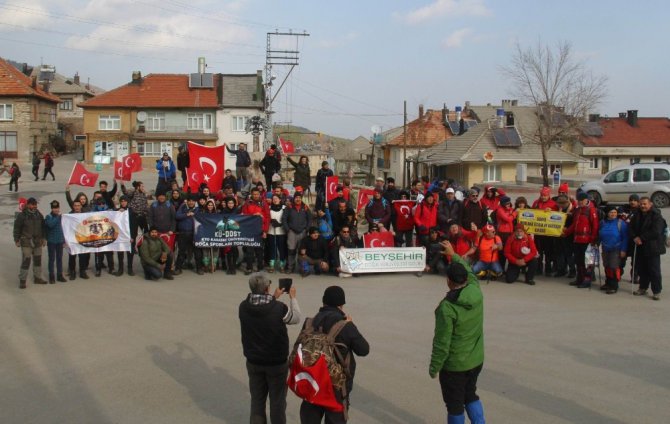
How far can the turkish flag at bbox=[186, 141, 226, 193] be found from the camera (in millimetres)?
18094

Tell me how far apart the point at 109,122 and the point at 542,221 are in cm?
5484

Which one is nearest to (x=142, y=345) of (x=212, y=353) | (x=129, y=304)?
(x=212, y=353)

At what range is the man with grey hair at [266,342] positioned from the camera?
20.0ft

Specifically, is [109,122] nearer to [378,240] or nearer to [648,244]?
[378,240]

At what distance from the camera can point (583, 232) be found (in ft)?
44.5

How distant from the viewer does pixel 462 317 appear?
5816 mm

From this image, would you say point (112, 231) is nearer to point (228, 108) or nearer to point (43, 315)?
point (43, 315)

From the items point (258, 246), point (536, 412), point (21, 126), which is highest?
point (21, 126)

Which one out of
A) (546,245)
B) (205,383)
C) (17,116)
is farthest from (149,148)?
(205,383)

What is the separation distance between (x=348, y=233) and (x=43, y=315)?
6.50 m

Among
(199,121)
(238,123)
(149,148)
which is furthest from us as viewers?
(238,123)

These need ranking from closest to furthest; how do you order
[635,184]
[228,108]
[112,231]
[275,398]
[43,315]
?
[275,398], [43,315], [112,231], [635,184], [228,108]

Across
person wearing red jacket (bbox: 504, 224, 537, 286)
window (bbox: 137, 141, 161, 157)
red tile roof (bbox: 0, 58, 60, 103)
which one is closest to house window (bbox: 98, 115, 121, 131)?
window (bbox: 137, 141, 161, 157)

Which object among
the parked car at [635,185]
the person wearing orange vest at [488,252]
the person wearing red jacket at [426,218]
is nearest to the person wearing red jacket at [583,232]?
the person wearing orange vest at [488,252]
